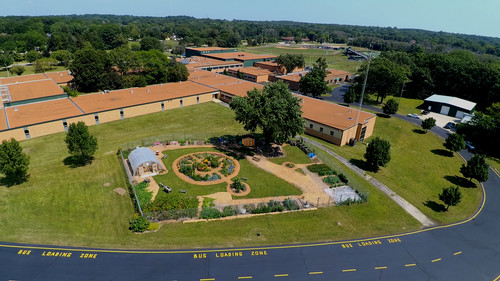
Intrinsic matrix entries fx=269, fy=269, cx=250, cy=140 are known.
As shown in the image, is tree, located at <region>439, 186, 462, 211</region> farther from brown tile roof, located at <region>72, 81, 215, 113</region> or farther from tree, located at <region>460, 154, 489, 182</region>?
brown tile roof, located at <region>72, 81, 215, 113</region>

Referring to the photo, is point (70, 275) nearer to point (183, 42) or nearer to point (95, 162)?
point (95, 162)

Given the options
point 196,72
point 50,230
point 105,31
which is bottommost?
point 50,230

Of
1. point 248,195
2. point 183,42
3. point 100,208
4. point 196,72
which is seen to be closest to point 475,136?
point 248,195

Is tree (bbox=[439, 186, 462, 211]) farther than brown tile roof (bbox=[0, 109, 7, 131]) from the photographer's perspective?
No

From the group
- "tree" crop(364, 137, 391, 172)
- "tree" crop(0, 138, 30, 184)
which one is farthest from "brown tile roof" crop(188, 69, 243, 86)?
"tree" crop(0, 138, 30, 184)

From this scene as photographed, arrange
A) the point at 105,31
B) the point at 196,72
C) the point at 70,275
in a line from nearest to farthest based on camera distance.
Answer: the point at 70,275, the point at 196,72, the point at 105,31

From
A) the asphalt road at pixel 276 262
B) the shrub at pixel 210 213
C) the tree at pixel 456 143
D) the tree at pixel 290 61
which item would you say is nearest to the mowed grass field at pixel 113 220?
the shrub at pixel 210 213
